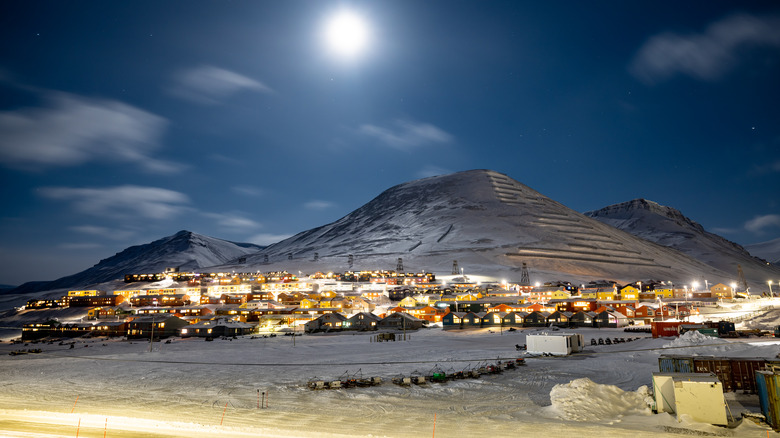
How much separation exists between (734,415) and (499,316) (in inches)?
2460

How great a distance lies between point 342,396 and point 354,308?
86.4 metres

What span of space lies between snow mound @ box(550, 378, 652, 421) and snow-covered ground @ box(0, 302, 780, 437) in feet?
0.20

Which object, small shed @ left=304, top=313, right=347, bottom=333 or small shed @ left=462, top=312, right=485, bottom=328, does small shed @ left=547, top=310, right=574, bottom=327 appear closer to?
small shed @ left=462, top=312, right=485, bottom=328

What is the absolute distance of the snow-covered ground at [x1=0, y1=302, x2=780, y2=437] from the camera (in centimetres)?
1889

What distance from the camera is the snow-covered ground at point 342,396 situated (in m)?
18.9

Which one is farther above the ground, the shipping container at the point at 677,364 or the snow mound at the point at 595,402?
the shipping container at the point at 677,364

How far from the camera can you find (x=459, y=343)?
56.9m

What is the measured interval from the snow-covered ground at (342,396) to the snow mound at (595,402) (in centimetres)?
6

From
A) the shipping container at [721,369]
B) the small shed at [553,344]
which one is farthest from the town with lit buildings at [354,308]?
the shipping container at [721,369]

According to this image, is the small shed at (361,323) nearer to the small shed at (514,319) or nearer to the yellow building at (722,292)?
the small shed at (514,319)

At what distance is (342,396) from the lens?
27.5 metres

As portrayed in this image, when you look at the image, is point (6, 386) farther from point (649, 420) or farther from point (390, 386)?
point (649, 420)

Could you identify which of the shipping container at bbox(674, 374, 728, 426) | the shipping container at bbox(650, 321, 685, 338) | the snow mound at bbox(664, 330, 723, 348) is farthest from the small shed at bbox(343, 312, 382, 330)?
the shipping container at bbox(674, 374, 728, 426)

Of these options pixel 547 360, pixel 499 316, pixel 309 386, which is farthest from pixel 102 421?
pixel 499 316
